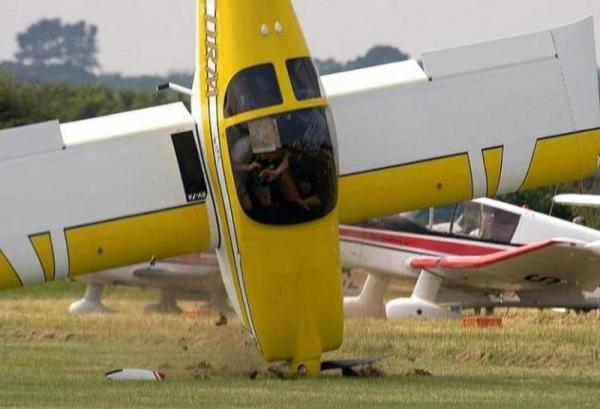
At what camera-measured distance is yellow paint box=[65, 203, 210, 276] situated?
1777cm

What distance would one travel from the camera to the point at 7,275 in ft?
57.5

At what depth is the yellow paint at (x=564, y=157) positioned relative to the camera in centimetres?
1864

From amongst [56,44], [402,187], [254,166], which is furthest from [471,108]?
[56,44]

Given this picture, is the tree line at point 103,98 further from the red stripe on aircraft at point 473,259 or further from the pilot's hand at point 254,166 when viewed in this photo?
the pilot's hand at point 254,166

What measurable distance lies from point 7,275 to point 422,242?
13683mm

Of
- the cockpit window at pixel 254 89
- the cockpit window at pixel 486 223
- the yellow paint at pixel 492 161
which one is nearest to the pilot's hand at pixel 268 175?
the cockpit window at pixel 254 89

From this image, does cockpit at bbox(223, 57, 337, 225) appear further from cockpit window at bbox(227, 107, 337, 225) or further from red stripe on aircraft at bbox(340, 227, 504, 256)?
red stripe on aircraft at bbox(340, 227, 504, 256)

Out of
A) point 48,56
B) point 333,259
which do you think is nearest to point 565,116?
point 333,259

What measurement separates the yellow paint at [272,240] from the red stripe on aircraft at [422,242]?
12.4 metres

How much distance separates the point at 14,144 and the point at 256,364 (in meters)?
3.32

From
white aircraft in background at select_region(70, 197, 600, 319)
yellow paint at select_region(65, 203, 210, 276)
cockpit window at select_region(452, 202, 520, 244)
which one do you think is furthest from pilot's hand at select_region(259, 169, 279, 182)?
cockpit window at select_region(452, 202, 520, 244)

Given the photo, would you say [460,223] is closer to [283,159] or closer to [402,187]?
[402,187]

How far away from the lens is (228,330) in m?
21.2

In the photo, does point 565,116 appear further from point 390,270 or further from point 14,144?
point 390,270
